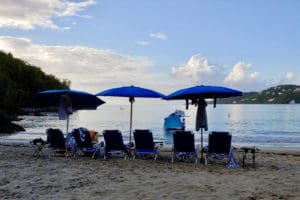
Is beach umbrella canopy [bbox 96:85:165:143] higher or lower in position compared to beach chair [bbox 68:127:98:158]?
higher

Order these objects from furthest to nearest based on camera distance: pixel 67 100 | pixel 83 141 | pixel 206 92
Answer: pixel 67 100
pixel 83 141
pixel 206 92

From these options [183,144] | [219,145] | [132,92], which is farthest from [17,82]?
[219,145]

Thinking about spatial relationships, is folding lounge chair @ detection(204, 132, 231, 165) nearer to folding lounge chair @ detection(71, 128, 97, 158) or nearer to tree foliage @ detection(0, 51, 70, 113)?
folding lounge chair @ detection(71, 128, 97, 158)

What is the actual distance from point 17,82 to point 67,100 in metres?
83.6

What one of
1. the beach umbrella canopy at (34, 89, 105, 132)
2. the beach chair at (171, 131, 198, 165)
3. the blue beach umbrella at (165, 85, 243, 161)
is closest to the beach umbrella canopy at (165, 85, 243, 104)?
the blue beach umbrella at (165, 85, 243, 161)

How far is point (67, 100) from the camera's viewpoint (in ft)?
48.8

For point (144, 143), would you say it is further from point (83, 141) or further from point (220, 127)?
point (220, 127)

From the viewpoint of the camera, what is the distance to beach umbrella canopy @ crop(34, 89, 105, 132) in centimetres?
1470

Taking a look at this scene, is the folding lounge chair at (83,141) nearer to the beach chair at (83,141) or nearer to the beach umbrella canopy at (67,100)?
the beach chair at (83,141)

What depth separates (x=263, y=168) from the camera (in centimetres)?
1200

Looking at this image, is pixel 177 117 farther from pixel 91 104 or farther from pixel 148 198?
pixel 148 198

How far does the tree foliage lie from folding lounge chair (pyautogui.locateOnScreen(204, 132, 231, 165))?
64418 millimetres

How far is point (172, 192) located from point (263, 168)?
461 cm

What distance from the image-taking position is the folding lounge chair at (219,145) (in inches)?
484
